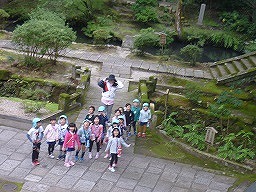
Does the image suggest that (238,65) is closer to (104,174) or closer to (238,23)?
(238,23)

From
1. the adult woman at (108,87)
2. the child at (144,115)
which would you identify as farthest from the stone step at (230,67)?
the adult woman at (108,87)

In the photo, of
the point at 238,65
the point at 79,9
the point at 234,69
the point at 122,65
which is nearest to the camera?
the point at 234,69

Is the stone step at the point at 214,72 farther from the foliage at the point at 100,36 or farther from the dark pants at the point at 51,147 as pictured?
the dark pants at the point at 51,147

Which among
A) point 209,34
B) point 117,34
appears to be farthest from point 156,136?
point 209,34

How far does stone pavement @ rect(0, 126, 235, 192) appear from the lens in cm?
1366

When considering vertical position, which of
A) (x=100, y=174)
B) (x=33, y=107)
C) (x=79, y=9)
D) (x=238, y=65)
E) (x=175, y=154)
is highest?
(x=79, y=9)

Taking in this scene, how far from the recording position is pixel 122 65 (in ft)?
79.0

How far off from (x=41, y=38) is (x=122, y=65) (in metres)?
4.67

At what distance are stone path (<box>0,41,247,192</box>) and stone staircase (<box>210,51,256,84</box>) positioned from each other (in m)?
7.74

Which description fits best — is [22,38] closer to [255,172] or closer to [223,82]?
[223,82]

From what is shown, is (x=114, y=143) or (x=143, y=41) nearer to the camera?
(x=114, y=143)

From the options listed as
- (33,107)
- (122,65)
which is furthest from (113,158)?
(122,65)

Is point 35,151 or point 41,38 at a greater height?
point 41,38

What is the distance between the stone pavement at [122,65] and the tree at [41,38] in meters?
2.17
